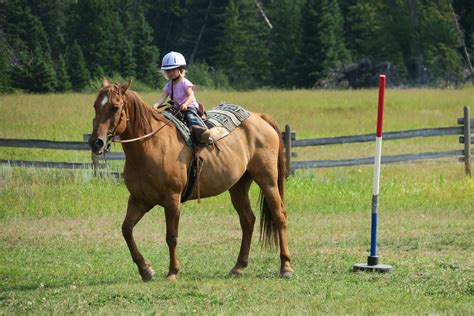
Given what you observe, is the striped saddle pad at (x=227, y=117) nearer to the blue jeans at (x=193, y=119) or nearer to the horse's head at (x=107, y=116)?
the blue jeans at (x=193, y=119)

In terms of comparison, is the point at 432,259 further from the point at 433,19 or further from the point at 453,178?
the point at 433,19

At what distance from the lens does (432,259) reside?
38.5ft

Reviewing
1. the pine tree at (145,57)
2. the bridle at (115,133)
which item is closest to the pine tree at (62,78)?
the pine tree at (145,57)

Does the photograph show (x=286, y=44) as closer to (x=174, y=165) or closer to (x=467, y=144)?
(x=467, y=144)

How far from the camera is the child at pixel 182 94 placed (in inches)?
418

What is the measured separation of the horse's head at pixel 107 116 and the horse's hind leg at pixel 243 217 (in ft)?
6.61

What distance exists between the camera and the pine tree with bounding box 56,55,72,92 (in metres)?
47.8

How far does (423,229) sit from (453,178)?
6.09m

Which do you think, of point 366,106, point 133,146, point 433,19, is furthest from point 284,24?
point 133,146

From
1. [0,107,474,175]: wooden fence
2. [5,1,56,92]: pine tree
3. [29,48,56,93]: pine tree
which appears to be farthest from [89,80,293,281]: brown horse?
[29,48,56,93]: pine tree

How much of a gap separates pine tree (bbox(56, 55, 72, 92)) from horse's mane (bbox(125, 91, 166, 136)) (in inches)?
1493

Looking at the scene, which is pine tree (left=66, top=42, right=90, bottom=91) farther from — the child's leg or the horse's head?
the horse's head

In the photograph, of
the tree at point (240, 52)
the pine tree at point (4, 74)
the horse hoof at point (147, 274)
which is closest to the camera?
the horse hoof at point (147, 274)

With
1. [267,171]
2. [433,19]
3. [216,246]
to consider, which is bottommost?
[216,246]
